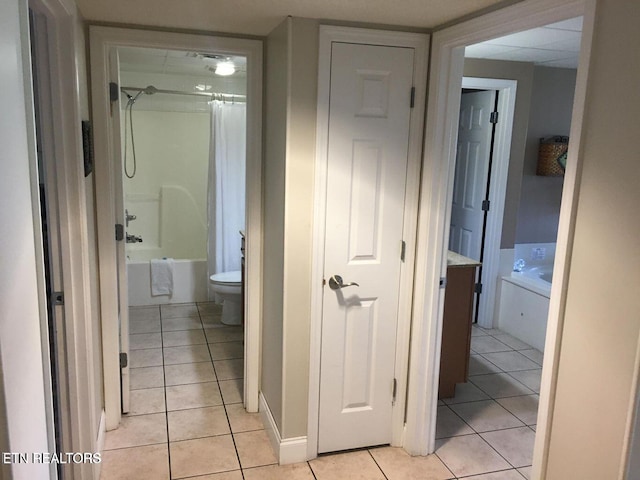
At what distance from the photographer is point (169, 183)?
17.7 feet

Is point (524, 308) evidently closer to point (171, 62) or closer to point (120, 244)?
point (120, 244)

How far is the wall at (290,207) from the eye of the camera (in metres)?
2.26

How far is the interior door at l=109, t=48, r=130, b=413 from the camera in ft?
8.56

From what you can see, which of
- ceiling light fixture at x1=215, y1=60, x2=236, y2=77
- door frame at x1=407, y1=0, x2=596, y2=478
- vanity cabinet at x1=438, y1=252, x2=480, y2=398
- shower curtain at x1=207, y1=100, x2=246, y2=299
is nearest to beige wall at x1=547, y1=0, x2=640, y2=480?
door frame at x1=407, y1=0, x2=596, y2=478

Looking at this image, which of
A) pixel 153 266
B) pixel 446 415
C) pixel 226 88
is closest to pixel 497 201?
pixel 446 415

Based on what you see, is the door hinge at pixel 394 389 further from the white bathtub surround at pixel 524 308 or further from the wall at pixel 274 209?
the white bathtub surround at pixel 524 308

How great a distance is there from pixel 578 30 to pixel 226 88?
130 inches

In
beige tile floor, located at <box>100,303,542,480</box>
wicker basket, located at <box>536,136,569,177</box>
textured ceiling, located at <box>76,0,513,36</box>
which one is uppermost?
textured ceiling, located at <box>76,0,513,36</box>

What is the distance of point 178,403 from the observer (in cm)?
310

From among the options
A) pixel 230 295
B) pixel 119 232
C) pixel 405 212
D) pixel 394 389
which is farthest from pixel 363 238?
pixel 230 295

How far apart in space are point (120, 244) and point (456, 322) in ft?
6.48

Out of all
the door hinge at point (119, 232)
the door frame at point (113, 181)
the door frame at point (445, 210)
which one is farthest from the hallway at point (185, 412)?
the door hinge at point (119, 232)

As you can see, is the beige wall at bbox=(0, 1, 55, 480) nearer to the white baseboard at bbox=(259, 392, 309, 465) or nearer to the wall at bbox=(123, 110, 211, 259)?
the white baseboard at bbox=(259, 392, 309, 465)

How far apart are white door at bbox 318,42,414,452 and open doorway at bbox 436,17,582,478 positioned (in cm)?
55
